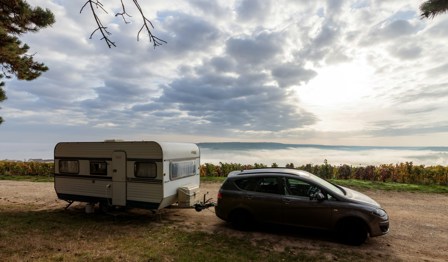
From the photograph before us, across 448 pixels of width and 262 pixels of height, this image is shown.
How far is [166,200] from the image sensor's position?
9.69 m

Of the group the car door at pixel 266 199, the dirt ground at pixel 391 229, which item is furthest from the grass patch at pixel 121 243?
the car door at pixel 266 199

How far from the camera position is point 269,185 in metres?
8.59

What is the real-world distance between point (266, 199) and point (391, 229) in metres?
4.15

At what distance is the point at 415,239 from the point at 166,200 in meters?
7.48

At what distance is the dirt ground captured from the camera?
7348 mm

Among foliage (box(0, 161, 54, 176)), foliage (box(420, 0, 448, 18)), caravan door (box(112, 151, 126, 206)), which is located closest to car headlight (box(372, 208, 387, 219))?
foliage (box(420, 0, 448, 18))

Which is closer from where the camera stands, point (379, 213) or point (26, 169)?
point (379, 213)

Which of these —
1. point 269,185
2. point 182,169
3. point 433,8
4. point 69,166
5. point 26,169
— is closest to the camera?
point 433,8

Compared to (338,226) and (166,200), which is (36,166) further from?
(338,226)

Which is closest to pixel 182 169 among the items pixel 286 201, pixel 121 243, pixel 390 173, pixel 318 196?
pixel 121 243

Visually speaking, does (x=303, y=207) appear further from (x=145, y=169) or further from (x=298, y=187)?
(x=145, y=169)

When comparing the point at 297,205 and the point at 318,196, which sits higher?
the point at 318,196

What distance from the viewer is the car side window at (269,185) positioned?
8477 mm

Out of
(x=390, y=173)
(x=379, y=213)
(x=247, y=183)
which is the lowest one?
(x=379, y=213)
